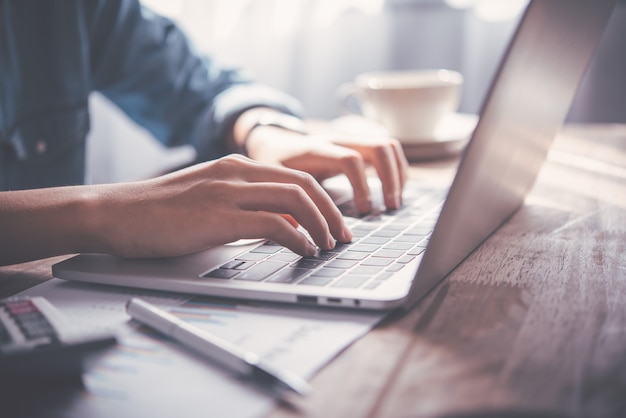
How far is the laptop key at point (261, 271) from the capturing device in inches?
19.5

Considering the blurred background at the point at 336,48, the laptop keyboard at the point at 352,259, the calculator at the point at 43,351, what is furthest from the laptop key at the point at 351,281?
the blurred background at the point at 336,48

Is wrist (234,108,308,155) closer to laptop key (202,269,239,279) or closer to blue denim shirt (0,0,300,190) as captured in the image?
blue denim shirt (0,0,300,190)

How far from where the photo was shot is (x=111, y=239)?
1.80 ft

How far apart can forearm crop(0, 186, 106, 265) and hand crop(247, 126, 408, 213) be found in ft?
0.91

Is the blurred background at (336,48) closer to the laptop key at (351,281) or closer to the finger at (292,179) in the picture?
the finger at (292,179)

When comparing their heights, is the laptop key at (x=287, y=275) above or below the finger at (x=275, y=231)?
below

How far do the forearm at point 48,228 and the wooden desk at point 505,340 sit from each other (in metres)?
0.02

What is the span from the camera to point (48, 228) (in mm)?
566

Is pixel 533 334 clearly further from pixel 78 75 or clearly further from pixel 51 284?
pixel 78 75

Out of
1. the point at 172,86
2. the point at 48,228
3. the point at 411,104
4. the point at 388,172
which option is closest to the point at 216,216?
the point at 48,228

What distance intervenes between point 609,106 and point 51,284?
5.11ft

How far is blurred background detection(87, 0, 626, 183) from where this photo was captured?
171 centimetres

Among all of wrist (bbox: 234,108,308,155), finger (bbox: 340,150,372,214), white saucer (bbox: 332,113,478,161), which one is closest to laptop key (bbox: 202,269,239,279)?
finger (bbox: 340,150,372,214)

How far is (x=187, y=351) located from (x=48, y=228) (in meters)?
0.23
